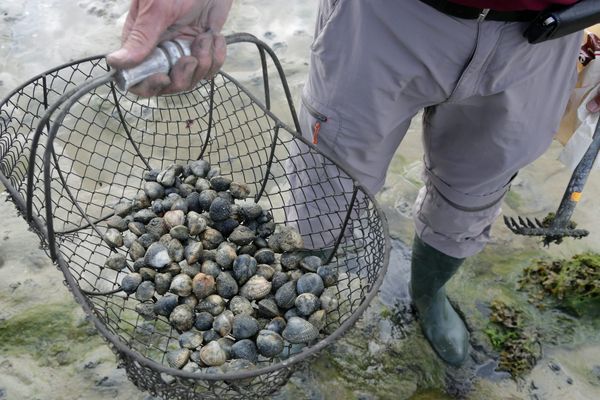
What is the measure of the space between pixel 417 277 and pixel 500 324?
0.36 m

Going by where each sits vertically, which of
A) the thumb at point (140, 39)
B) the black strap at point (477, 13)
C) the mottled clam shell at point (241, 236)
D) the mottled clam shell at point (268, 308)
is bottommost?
the mottled clam shell at point (268, 308)

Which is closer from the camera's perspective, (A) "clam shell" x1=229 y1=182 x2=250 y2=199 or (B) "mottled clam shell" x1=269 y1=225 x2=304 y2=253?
(B) "mottled clam shell" x1=269 y1=225 x2=304 y2=253

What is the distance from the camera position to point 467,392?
5.81 ft

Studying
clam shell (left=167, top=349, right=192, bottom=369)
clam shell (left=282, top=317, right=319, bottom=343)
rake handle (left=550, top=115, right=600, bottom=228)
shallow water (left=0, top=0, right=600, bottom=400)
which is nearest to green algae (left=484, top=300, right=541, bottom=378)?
shallow water (left=0, top=0, right=600, bottom=400)

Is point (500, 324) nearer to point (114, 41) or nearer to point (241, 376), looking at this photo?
point (241, 376)

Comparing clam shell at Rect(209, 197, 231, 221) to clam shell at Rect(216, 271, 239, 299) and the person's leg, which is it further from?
the person's leg

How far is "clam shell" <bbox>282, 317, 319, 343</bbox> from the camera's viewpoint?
3.96 ft

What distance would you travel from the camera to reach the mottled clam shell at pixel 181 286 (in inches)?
51.8

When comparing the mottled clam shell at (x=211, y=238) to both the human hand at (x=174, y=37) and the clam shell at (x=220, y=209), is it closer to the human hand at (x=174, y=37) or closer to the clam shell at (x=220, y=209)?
the clam shell at (x=220, y=209)

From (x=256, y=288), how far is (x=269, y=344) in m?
0.17

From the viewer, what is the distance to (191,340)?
123 cm

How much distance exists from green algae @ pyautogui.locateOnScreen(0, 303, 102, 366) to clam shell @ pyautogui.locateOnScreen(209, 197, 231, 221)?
2.15ft

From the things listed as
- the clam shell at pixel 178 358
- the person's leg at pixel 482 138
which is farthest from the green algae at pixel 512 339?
the clam shell at pixel 178 358

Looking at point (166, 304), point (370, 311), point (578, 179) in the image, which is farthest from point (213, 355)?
point (578, 179)
